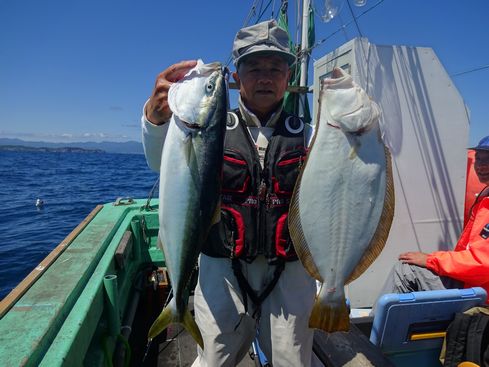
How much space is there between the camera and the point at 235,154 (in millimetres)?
2229

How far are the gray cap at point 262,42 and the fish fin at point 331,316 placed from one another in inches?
62.3

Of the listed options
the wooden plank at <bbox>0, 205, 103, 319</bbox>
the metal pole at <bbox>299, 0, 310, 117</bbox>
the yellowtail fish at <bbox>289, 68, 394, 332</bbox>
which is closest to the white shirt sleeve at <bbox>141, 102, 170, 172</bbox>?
the yellowtail fish at <bbox>289, 68, 394, 332</bbox>

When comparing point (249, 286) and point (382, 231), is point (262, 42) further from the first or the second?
point (249, 286)

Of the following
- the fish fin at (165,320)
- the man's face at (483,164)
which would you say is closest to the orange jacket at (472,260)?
the man's face at (483,164)

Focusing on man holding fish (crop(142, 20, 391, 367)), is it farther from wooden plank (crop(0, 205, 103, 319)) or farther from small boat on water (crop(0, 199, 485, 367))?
wooden plank (crop(0, 205, 103, 319))

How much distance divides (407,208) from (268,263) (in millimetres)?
2720

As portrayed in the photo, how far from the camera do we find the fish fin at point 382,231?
196 cm

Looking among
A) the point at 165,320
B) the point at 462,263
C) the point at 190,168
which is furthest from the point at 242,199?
the point at 462,263

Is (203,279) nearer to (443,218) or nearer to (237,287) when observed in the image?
(237,287)

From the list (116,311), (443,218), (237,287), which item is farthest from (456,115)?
(116,311)

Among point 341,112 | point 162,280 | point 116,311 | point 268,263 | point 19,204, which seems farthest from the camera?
point 19,204

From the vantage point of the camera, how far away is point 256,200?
7.32 ft

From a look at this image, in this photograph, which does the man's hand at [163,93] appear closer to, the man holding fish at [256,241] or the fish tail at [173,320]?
the man holding fish at [256,241]

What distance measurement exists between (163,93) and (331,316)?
170 centimetres
